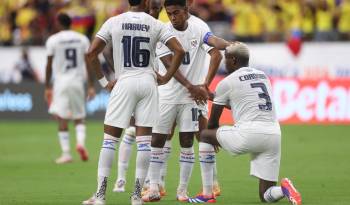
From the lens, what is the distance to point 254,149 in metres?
11.9

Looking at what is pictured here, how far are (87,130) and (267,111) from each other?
46.9 feet

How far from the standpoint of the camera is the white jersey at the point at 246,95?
38.8 ft

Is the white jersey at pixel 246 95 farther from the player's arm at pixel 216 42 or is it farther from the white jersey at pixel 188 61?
the white jersey at pixel 188 61

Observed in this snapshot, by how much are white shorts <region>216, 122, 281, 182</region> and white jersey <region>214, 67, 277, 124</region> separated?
0.42 ft

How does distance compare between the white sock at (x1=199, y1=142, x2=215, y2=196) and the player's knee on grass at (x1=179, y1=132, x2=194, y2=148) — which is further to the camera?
the player's knee on grass at (x1=179, y1=132, x2=194, y2=148)

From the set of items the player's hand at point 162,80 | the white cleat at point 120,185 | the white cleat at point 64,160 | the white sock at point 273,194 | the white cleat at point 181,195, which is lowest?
the white cleat at point 64,160

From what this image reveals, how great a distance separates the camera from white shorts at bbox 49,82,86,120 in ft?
61.7


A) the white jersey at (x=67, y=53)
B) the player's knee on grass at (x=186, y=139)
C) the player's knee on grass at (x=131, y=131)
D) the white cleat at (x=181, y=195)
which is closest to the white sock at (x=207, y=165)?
the white cleat at (x=181, y=195)

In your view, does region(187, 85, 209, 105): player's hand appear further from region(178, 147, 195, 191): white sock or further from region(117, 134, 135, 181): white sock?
region(117, 134, 135, 181): white sock

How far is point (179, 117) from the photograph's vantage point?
12.9m

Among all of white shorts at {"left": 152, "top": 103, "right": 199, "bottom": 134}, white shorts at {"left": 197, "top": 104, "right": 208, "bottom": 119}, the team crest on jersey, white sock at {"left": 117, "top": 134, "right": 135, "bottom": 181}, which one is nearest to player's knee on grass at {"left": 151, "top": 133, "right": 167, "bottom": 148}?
white shorts at {"left": 152, "top": 103, "right": 199, "bottom": 134}

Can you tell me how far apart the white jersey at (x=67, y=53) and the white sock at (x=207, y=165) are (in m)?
6.82

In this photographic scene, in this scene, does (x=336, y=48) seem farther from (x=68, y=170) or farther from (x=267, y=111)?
(x=267, y=111)

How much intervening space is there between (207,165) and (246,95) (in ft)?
3.58
